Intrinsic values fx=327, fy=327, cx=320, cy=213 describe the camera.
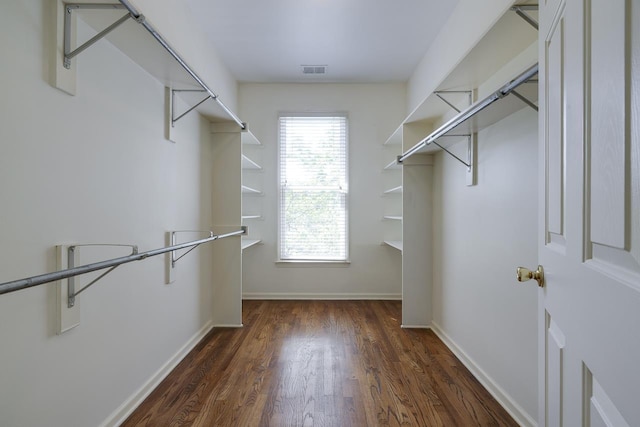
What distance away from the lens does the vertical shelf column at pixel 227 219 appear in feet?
9.92

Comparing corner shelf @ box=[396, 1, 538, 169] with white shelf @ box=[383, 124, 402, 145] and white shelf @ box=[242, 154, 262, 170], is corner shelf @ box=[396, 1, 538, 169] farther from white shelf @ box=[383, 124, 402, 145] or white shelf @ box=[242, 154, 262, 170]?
white shelf @ box=[242, 154, 262, 170]

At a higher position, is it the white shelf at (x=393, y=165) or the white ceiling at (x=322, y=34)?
the white ceiling at (x=322, y=34)

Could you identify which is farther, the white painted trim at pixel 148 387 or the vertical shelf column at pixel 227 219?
the vertical shelf column at pixel 227 219

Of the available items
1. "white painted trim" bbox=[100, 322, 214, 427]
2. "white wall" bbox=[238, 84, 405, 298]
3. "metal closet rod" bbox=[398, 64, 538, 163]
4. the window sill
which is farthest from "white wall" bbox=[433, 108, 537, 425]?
"white painted trim" bbox=[100, 322, 214, 427]

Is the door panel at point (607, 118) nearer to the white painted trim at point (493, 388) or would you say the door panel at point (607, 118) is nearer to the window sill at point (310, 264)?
the white painted trim at point (493, 388)

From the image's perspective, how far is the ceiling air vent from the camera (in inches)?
134

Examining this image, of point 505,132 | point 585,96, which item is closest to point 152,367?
point 585,96

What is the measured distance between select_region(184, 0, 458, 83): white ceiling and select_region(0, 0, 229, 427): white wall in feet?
3.32

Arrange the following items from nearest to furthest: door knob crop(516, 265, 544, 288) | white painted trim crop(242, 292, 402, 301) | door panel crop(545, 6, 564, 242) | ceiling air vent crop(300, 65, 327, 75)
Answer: door panel crop(545, 6, 564, 242) → door knob crop(516, 265, 544, 288) → ceiling air vent crop(300, 65, 327, 75) → white painted trim crop(242, 292, 402, 301)

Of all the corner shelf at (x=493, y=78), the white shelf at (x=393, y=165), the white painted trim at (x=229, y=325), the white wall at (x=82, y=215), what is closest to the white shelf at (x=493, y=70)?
the corner shelf at (x=493, y=78)

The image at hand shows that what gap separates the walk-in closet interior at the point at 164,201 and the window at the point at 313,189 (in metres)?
0.60

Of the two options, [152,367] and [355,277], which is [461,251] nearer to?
[355,277]

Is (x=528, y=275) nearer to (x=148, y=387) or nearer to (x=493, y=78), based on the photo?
(x=493, y=78)

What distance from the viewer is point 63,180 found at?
1313 millimetres
